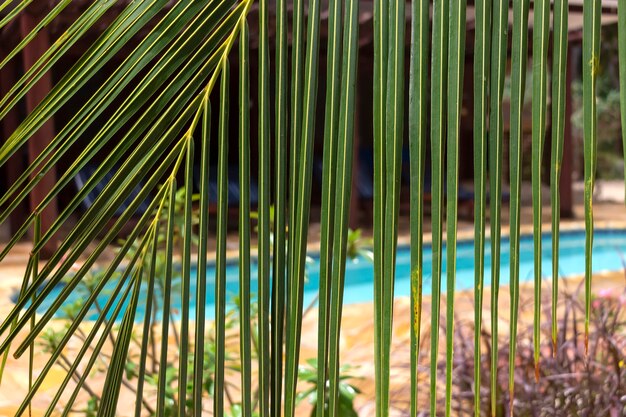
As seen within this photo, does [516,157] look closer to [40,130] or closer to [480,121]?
[480,121]

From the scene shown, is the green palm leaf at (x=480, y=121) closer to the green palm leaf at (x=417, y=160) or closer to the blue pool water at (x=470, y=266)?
the green palm leaf at (x=417, y=160)

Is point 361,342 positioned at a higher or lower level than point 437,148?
lower

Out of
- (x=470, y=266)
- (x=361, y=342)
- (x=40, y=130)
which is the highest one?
(x=40, y=130)

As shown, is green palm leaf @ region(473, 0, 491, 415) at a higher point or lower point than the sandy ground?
higher

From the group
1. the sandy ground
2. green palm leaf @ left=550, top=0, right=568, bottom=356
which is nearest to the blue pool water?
the sandy ground

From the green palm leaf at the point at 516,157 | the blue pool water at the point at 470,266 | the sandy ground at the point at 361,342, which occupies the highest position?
the green palm leaf at the point at 516,157

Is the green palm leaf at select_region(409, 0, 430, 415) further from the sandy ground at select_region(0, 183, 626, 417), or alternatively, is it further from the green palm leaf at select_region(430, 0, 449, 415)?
the sandy ground at select_region(0, 183, 626, 417)

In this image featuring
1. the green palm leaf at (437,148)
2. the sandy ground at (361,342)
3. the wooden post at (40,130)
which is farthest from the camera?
the wooden post at (40,130)

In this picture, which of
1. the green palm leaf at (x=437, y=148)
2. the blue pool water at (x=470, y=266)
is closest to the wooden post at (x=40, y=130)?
the blue pool water at (x=470, y=266)

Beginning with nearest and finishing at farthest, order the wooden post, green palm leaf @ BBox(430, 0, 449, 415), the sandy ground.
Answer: green palm leaf @ BBox(430, 0, 449, 415) → the sandy ground → the wooden post

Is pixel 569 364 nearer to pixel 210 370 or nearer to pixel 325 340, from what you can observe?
pixel 210 370

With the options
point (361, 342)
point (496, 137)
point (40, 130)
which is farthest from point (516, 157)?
point (40, 130)

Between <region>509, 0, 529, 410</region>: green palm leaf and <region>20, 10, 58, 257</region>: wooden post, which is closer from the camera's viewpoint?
<region>509, 0, 529, 410</region>: green palm leaf

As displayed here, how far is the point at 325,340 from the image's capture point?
0.41 meters
